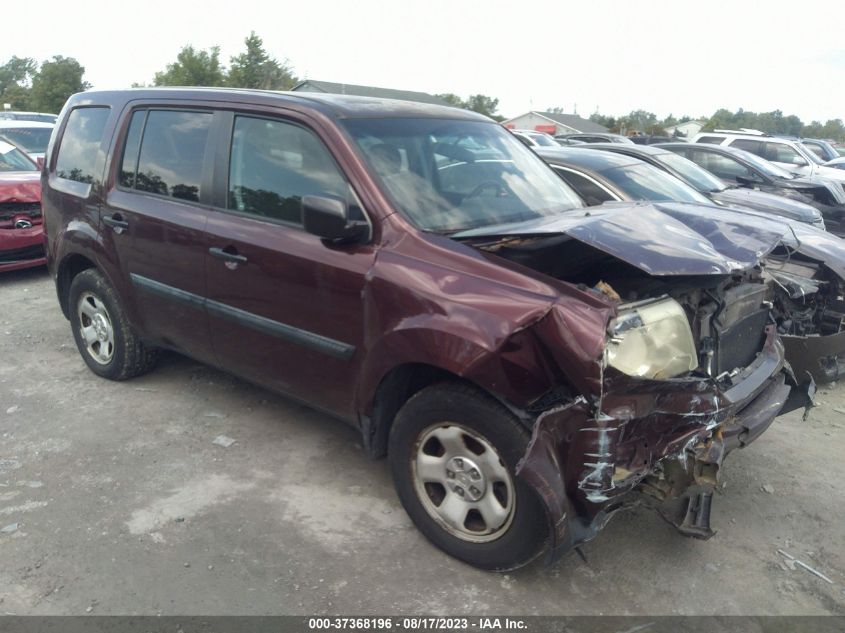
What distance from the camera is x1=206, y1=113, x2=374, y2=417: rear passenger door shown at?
134 inches

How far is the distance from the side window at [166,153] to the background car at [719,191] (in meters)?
5.74

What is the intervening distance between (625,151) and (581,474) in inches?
272

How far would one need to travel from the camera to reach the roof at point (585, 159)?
693cm

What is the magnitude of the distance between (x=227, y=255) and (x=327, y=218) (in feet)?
3.01

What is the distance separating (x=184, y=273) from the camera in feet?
13.6

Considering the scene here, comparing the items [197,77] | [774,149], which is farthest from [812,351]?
[197,77]

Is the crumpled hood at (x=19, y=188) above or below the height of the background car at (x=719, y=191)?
below

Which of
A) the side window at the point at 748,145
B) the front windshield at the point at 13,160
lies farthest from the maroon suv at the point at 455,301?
the side window at the point at 748,145

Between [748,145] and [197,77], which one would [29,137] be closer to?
[748,145]

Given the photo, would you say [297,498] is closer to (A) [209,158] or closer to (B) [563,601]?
(B) [563,601]

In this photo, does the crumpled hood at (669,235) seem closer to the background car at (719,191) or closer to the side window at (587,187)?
the side window at (587,187)

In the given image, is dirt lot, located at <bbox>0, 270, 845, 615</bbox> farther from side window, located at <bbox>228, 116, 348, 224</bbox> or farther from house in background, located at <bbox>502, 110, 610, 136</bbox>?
house in background, located at <bbox>502, 110, 610, 136</bbox>

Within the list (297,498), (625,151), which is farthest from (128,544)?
(625,151)

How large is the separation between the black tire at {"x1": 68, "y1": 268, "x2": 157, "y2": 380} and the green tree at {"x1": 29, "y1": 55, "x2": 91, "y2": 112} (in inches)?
2390
